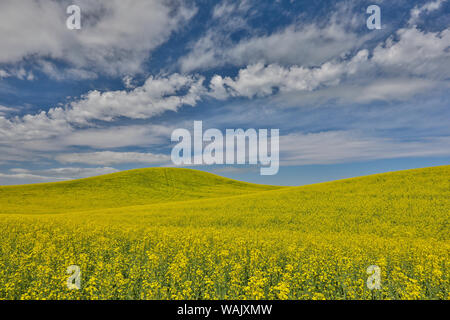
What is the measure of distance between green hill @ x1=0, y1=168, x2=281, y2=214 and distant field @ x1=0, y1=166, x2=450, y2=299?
0.81 m

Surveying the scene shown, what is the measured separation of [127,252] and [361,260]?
8803mm

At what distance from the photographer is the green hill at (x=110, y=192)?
129 ft

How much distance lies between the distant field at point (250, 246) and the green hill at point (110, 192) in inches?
31.8

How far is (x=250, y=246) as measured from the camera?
9.09 metres

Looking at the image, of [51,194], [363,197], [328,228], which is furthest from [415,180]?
[51,194]

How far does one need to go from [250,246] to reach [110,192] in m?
48.5

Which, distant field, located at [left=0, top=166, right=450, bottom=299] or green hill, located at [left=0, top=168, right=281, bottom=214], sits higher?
green hill, located at [left=0, top=168, right=281, bottom=214]

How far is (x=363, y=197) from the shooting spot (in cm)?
2300

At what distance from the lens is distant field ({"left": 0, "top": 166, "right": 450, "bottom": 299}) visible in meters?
5.41

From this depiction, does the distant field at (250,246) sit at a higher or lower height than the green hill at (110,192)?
lower

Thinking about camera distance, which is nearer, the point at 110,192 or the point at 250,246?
the point at 250,246
